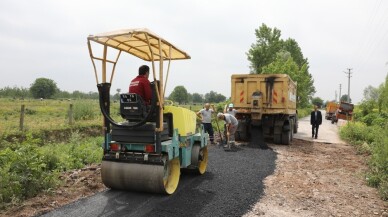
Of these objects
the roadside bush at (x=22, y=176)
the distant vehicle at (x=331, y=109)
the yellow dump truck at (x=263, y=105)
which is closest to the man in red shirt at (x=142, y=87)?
the roadside bush at (x=22, y=176)

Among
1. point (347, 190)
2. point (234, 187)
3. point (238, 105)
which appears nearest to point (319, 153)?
point (238, 105)

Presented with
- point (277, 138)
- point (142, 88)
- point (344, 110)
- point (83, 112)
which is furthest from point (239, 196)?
point (344, 110)

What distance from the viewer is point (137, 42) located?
19.7 ft

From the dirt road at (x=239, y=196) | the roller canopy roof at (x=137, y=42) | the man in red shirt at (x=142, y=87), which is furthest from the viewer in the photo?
the man in red shirt at (x=142, y=87)

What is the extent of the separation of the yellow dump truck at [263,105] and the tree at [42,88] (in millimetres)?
105922

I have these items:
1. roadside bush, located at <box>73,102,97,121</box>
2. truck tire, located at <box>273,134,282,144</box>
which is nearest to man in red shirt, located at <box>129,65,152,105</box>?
truck tire, located at <box>273,134,282,144</box>

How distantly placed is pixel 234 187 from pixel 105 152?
8.26 ft

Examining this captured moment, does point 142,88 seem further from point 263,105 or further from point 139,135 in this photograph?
point 263,105

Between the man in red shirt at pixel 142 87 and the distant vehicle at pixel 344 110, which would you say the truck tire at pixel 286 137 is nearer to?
the man in red shirt at pixel 142 87

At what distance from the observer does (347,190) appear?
664 centimetres

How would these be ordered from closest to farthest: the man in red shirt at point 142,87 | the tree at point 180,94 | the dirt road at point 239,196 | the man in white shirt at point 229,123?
the dirt road at point 239,196
the man in red shirt at point 142,87
the man in white shirt at point 229,123
the tree at point 180,94

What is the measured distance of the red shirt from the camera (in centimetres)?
550

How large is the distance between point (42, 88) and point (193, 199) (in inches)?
4480

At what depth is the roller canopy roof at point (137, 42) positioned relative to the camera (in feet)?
16.8
